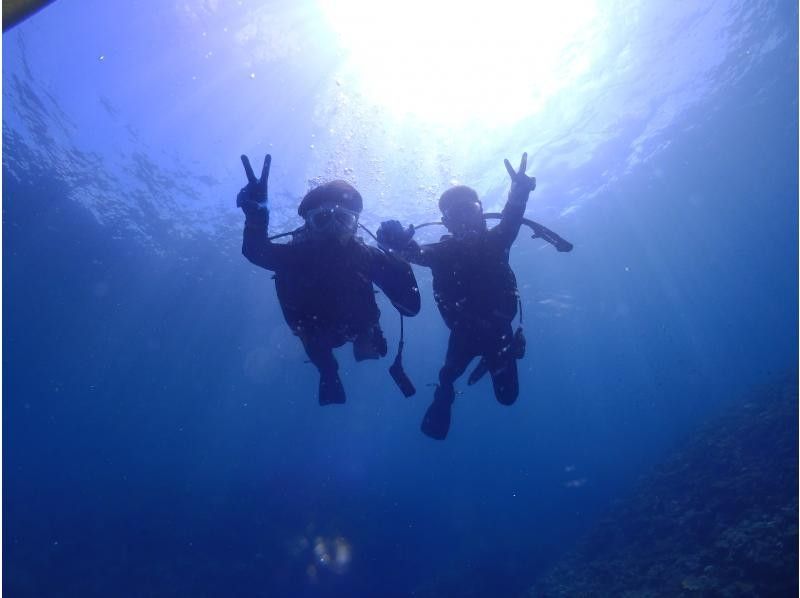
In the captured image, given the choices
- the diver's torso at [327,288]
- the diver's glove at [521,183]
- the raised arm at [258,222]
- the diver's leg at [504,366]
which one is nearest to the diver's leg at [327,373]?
the diver's torso at [327,288]

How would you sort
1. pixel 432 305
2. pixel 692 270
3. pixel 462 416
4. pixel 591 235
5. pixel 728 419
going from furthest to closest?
1. pixel 462 416
2. pixel 692 270
3. pixel 432 305
4. pixel 591 235
5. pixel 728 419

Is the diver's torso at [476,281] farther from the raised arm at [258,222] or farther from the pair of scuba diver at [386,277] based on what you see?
the raised arm at [258,222]

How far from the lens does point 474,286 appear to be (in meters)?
6.98

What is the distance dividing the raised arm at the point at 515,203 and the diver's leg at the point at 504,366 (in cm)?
153

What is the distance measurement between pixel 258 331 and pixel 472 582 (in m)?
25.7

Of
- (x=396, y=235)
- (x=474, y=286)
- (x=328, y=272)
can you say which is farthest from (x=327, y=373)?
(x=474, y=286)

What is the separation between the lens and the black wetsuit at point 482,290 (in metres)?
6.84

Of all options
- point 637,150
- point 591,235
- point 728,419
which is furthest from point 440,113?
point 728,419

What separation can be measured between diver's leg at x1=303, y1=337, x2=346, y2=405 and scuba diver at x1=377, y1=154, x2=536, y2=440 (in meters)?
1.65

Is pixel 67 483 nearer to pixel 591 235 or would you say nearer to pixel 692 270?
pixel 591 235

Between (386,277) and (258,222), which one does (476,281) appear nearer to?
(386,277)

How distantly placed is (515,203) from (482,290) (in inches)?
53.3

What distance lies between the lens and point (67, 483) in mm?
39406

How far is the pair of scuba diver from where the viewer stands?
18.9 ft
